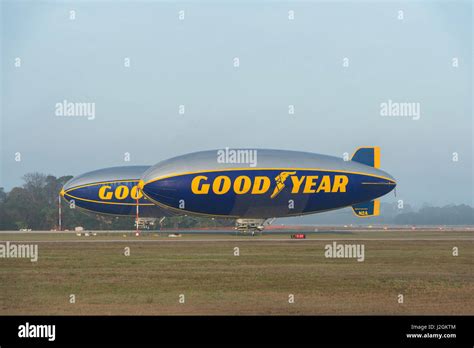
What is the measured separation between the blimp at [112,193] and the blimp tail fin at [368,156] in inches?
1333

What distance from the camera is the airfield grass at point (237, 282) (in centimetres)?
2853

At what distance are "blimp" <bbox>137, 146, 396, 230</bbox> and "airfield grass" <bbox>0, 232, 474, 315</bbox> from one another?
24.5 meters

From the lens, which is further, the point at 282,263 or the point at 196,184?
the point at 196,184

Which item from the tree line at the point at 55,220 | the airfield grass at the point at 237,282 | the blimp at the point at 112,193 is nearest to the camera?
the airfield grass at the point at 237,282

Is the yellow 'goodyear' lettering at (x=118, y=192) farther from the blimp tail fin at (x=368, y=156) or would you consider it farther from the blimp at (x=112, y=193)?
the blimp tail fin at (x=368, y=156)

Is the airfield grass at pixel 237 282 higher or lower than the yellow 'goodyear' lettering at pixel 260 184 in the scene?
lower

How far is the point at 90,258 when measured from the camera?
172 ft

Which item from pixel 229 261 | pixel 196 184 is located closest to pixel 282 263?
pixel 229 261

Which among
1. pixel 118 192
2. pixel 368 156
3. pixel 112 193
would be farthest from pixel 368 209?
pixel 112 193

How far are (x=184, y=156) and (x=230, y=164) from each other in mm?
6152

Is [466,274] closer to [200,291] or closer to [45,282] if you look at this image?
[200,291]

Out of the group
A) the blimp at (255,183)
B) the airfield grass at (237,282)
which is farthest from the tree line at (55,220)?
the airfield grass at (237,282)
